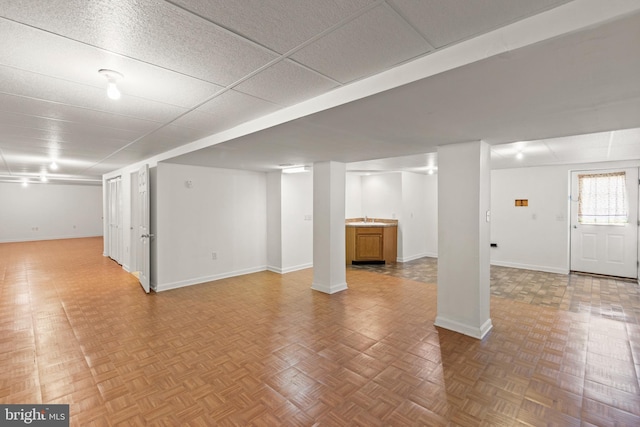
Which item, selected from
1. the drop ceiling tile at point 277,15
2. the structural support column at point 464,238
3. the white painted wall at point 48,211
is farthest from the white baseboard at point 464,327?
the white painted wall at point 48,211

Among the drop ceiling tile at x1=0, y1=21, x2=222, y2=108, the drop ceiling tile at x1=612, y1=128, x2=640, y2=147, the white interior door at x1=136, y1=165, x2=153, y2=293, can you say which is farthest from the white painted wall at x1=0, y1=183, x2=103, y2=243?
the drop ceiling tile at x1=612, y1=128, x2=640, y2=147

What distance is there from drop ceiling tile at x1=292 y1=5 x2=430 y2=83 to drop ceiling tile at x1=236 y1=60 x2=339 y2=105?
97mm

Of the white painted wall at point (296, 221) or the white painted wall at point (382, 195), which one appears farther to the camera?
the white painted wall at point (382, 195)

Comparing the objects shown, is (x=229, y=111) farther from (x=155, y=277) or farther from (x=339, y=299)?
(x=155, y=277)

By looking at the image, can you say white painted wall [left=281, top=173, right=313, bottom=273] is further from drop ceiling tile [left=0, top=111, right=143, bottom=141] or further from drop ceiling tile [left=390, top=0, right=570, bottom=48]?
drop ceiling tile [left=390, top=0, right=570, bottom=48]

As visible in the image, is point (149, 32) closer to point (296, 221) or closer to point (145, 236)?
point (145, 236)

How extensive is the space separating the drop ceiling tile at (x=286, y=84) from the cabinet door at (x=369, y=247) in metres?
5.08

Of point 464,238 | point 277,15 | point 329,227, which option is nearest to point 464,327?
point 464,238

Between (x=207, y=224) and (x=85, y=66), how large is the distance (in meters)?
3.98

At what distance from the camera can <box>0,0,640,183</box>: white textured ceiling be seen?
1.25 meters

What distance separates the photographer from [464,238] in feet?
10.6

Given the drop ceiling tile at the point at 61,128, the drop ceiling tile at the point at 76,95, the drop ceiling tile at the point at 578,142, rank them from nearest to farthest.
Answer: the drop ceiling tile at the point at 76,95, the drop ceiling tile at the point at 61,128, the drop ceiling tile at the point at 578,142

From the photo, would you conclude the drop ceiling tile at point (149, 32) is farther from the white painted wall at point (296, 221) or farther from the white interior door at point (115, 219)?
the white interior door at point (115, 219)

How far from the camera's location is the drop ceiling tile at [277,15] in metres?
1.21
